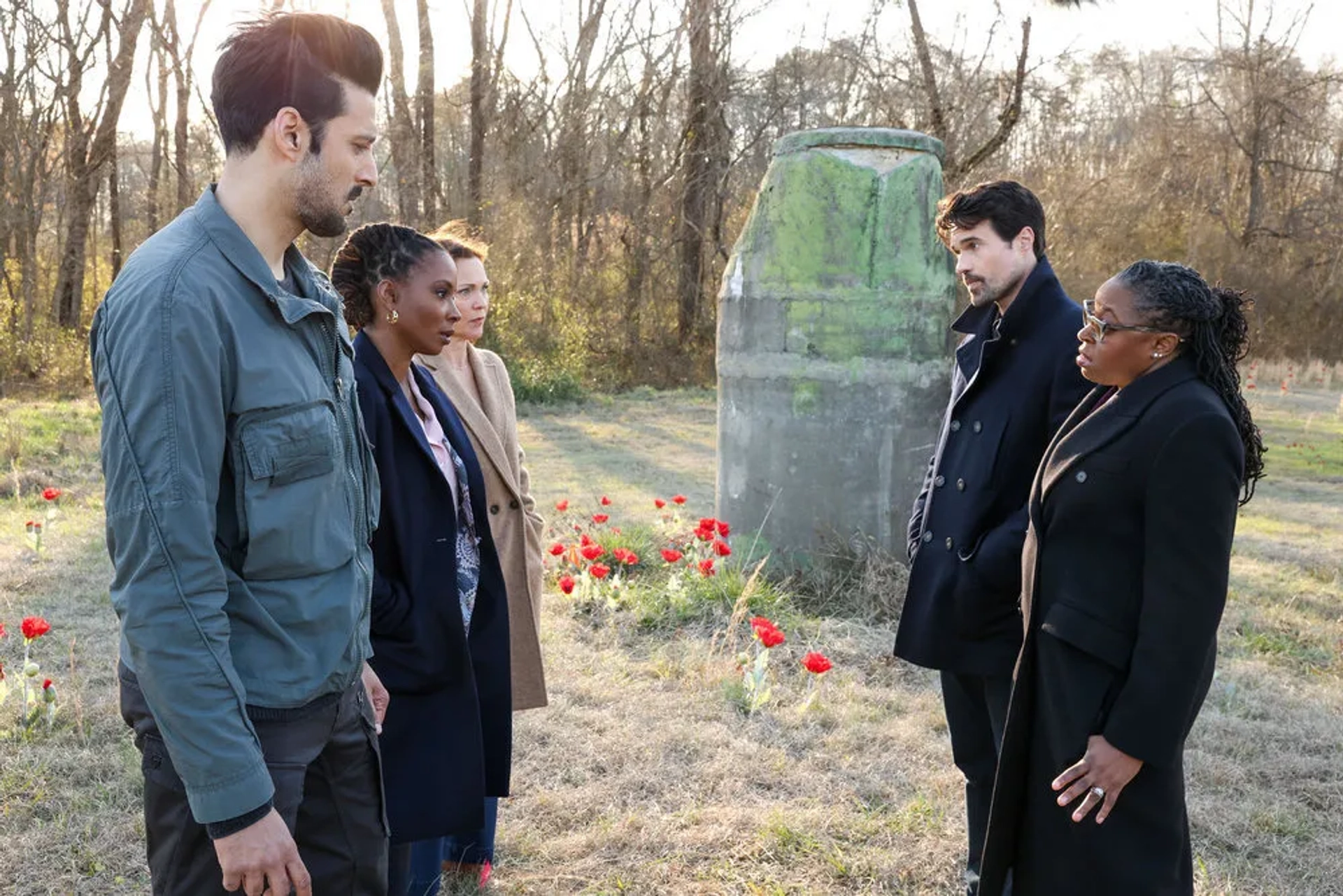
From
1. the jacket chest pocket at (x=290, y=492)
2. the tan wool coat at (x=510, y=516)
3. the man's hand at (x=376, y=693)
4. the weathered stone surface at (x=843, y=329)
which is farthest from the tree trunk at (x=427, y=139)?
the jacket chest pocket at (x=290, y=492)

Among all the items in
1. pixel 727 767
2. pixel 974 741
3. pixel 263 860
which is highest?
pixel 263 860

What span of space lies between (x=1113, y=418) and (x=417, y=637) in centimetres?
160

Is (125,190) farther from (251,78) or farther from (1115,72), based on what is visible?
(1115,72)

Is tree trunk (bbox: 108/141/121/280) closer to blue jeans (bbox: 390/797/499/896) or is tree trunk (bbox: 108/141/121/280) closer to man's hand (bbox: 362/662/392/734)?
blue jeans (bbox: 390/797/499/896)

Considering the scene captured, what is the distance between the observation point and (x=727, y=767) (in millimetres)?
4090

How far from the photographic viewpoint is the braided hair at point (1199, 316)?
7.43ft

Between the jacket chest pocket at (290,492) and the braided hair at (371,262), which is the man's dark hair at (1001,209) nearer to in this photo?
the braided hair at (371,262)

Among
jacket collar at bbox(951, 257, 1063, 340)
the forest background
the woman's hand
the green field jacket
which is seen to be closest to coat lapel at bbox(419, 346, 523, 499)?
the green field jacket

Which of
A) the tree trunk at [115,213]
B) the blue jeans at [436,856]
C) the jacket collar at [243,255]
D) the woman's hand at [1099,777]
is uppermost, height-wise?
the tree trunk at [115,213]

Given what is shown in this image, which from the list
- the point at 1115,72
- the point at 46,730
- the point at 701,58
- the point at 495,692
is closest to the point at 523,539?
the point at 495,692

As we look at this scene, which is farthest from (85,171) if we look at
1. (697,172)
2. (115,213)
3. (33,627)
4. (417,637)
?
(417,637)

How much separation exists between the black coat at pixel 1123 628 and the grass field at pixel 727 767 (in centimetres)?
108

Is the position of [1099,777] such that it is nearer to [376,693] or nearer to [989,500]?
[989,500]

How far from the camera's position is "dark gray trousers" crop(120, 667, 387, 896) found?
1684mm
